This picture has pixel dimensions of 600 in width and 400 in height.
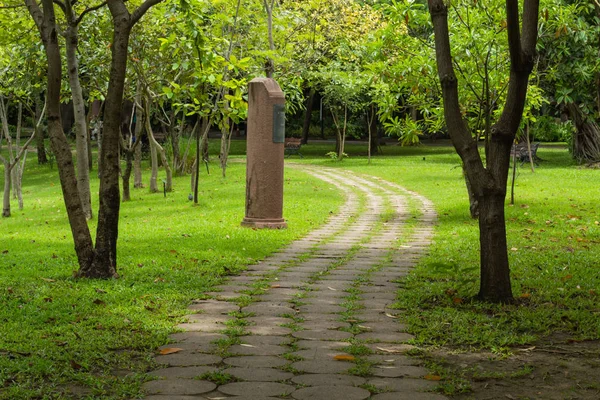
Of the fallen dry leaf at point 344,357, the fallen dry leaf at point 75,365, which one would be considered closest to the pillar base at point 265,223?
the fallen dry leaf at point 344,357

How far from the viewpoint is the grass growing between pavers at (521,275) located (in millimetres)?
5961

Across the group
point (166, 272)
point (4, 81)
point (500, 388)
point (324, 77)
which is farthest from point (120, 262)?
point (324, 77)

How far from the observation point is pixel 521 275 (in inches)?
326

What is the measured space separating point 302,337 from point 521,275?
3.32m

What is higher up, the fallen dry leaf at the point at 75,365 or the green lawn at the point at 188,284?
the fallen dry leaf at the point at 75,365

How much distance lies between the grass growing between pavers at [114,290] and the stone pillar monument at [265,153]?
0.42 metres

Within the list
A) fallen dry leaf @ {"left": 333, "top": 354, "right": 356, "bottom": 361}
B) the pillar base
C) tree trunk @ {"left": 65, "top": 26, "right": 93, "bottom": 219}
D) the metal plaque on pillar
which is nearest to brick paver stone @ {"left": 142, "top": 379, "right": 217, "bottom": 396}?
fallen dry leaf @ {"left": 333, "top": 354, "right": 356, "bottom": 361}

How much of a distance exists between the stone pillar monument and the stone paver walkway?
247 cm

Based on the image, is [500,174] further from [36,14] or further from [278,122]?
[278,122]

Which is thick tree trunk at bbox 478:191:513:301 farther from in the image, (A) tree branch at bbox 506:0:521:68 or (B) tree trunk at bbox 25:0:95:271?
(B) tree trunk at bbox 25:0:95:271

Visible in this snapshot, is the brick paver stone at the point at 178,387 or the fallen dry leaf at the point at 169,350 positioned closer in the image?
the brick paver stone at the point at 178,387

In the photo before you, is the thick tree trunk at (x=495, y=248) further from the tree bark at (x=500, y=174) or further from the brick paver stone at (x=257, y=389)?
the brick paver stone at (x=257, y=389)

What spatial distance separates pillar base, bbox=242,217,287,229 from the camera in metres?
12.8

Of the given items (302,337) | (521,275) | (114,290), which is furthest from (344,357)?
(521,275)
